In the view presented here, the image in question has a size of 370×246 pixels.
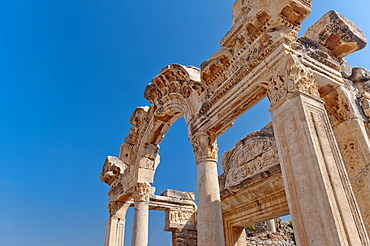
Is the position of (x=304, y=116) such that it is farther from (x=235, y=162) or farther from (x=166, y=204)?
(x=166, y=204)

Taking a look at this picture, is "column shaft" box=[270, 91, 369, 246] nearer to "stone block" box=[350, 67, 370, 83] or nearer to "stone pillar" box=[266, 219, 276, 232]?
"stone block" box=[350, 67, 370, 83]

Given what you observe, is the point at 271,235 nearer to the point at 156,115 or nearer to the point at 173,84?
the point at 156,115

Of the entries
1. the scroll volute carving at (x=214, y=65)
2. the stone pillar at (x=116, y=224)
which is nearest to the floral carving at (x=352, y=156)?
the scroll volute carving at (x=214, y=65)

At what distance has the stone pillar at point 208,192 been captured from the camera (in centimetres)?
513

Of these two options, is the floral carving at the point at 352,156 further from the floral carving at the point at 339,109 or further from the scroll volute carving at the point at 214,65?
the scroll volute carving at the point at 214,65

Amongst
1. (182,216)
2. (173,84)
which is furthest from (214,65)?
(182,216)

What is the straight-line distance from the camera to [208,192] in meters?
5.50

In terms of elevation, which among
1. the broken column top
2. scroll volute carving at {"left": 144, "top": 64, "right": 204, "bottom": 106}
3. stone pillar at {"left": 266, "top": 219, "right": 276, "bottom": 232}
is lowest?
stone pillar at {"left": 266, "top": 219, "right": 276, "bottom": 232}

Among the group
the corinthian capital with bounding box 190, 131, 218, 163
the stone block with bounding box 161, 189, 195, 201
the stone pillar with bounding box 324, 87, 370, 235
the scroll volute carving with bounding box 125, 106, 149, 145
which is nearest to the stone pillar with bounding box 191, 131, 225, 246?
the corinthian capital with bounding box 190, 131, 218, 163

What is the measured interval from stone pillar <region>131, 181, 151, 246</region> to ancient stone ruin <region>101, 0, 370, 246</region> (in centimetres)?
3

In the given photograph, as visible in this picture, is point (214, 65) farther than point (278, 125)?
Yes

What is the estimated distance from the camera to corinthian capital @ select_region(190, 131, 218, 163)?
5965mm

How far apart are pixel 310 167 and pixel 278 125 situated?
86cm

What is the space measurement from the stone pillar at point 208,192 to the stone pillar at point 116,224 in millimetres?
5349
